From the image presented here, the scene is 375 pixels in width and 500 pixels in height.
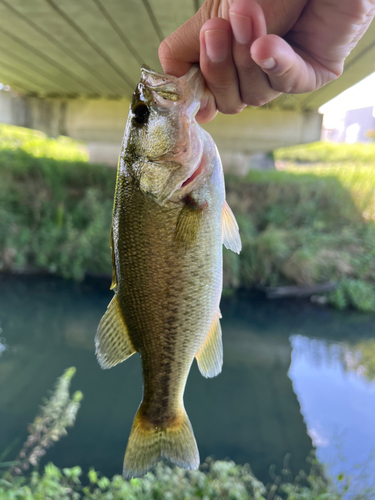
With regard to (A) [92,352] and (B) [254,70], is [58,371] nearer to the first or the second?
(A) [92,352]

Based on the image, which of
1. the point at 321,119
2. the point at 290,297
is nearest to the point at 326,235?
the point at 290,297

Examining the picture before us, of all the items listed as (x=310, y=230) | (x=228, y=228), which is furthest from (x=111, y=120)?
(x=228, y=228)

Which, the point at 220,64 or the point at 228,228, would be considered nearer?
the point at 220,64

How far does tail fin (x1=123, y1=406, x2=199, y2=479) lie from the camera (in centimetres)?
109

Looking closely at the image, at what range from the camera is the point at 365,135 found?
62.7 feet

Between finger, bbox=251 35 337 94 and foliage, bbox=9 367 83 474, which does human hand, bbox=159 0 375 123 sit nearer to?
finger, bbox=251 35 337 94

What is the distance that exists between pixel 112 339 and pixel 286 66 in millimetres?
910

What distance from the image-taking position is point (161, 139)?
1.01m

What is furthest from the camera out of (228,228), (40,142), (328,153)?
(328,153)

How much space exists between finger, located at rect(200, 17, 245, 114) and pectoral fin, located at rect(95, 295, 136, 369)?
27.2 inches

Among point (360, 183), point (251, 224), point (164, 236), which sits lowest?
point (251, 224)

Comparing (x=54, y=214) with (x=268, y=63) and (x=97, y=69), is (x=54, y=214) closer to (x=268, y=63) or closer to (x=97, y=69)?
(x=97, y=69)

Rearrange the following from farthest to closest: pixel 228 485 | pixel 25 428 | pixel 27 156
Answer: pixel 27 156
pixel 25 428
pixel 228 485

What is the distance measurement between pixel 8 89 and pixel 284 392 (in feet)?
24.2
